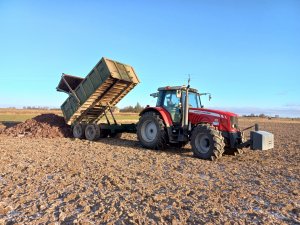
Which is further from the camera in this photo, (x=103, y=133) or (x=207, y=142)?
(x=103, y=133)

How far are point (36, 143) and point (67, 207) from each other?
25.7 feet

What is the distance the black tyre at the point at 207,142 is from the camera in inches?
338

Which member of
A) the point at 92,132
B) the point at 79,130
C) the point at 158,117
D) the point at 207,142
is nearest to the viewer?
the point at 207,142

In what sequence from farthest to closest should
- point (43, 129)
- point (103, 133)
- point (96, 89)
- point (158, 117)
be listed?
point (103, 133)
point (43, 129)
point (96, 89)
point (158, 117)

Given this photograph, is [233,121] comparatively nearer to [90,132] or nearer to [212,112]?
[212,112]

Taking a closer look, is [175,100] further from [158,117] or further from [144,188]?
[144,188]

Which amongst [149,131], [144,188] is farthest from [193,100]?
[144,188]

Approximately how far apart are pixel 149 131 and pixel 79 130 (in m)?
4.04

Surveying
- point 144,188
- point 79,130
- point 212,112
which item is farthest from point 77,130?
point 144,188

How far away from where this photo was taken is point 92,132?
13.2 m


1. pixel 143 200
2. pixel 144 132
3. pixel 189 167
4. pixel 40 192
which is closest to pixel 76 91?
pixel 144 132

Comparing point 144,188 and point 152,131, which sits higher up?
point 152,131

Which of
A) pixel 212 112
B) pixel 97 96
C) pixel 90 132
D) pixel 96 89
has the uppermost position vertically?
pixel 96 89

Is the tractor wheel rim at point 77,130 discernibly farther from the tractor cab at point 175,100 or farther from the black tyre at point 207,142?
the black tyre at point 207,142
